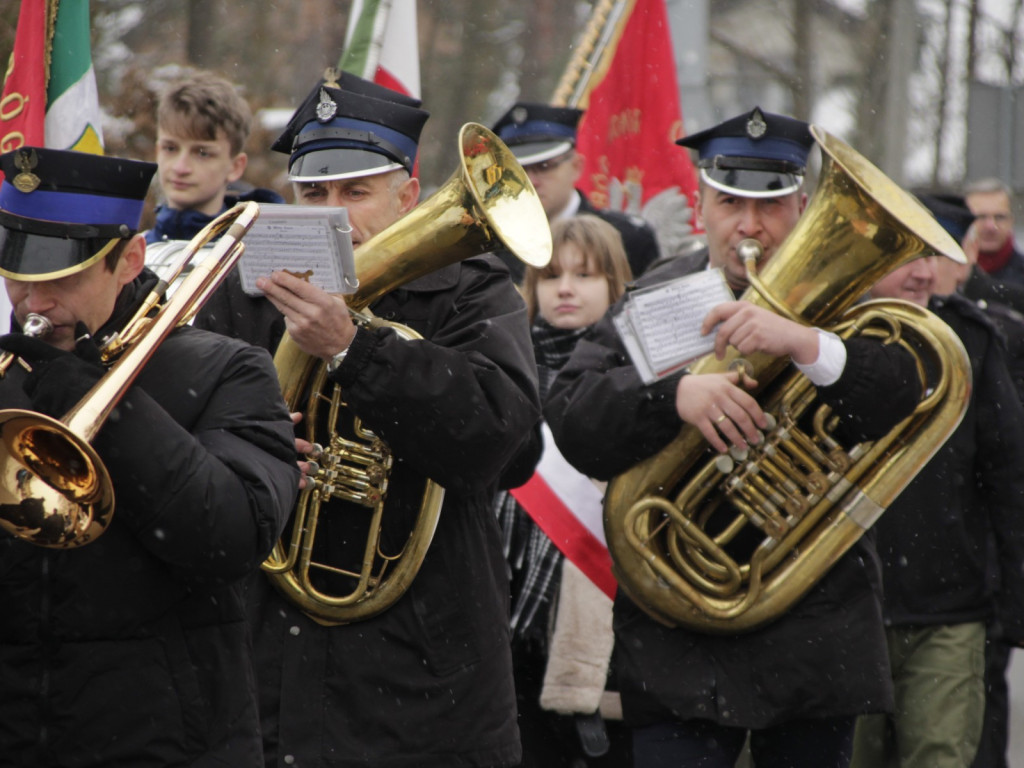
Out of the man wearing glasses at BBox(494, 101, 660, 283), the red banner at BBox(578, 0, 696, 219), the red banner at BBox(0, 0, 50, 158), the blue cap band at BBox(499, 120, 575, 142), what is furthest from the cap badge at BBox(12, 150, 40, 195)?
the red banner at BBox(578, 0, 696, 219)

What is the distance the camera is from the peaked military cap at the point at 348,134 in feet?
13.1

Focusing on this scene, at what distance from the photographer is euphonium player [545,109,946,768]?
4.11 m

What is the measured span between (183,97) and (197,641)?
3.00 metres

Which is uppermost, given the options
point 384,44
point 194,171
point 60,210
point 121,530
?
point 60,210

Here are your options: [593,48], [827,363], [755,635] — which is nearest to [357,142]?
[827,363]

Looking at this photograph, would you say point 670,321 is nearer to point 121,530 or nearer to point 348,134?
point 348,134

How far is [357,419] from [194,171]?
187 centimetres

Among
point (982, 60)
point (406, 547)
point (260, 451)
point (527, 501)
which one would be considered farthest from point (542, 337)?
point (982, 60)

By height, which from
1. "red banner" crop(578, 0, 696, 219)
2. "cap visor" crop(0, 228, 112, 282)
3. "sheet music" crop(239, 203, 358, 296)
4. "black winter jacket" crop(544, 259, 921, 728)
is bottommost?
"red banner" crop(578, 0, 696, 219)

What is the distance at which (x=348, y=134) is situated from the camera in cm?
402

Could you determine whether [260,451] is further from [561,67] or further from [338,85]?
[561,67]

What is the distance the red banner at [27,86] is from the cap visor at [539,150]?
2048 millimetres

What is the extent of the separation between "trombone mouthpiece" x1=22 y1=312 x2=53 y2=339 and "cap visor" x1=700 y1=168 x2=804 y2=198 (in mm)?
2245

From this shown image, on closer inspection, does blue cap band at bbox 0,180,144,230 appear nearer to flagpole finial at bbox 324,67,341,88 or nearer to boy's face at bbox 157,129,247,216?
flagpole finial at bbox 324,67,341,88
